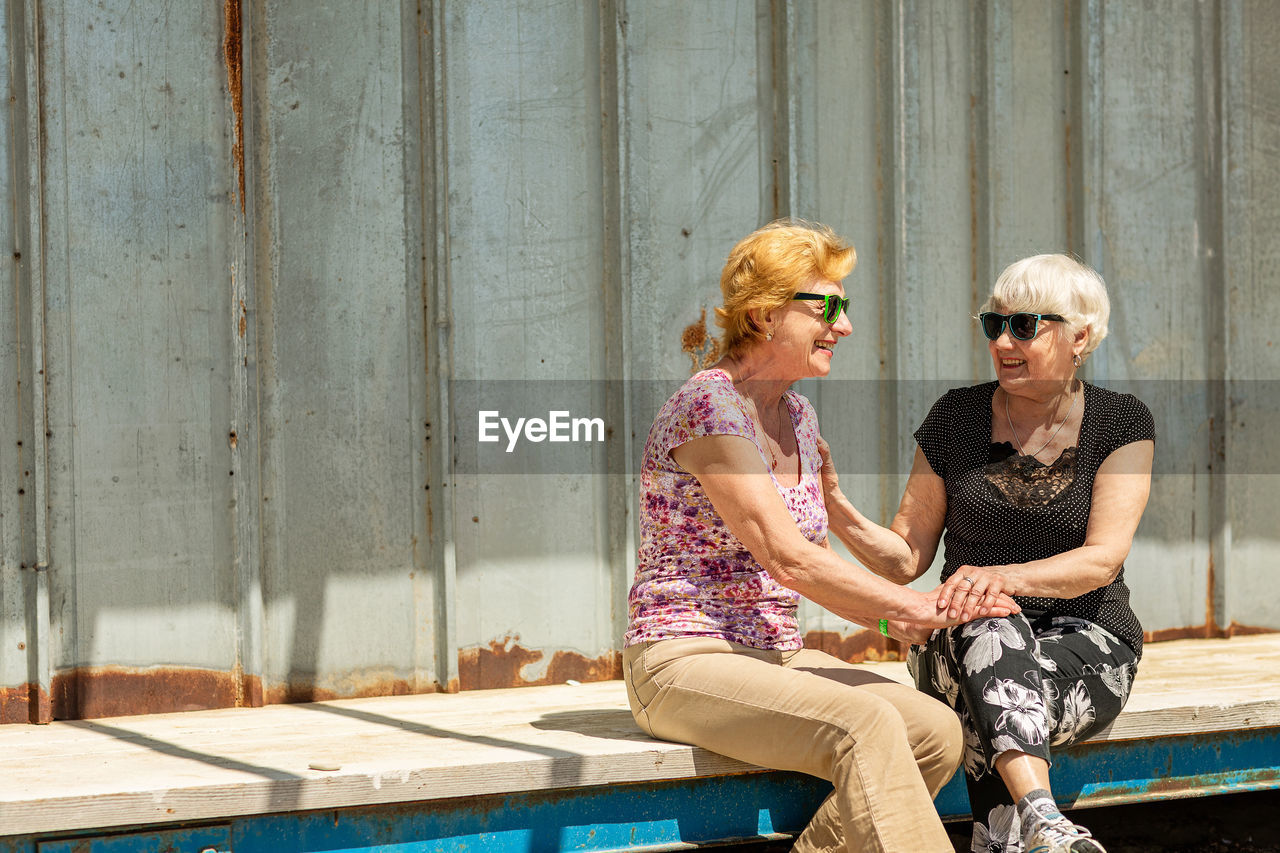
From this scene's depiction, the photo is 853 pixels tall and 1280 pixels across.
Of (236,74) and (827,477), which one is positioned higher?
(236,74)

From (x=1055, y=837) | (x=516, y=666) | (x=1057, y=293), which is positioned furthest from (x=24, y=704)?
(x=1057, y=293)

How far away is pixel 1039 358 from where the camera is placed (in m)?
2.92

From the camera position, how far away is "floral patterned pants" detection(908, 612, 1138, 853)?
2.57 meters

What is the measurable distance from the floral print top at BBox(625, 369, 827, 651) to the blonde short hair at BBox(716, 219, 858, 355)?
0.43 feet

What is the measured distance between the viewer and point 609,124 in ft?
12.5

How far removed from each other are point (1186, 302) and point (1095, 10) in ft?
3.44

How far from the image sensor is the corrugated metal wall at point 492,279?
3.36 metres

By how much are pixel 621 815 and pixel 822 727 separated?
53 cm

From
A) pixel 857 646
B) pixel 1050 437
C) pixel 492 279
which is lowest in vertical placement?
pixel 857 646

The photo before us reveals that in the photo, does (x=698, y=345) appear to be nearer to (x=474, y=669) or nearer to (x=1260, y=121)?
(x=474, y=669)

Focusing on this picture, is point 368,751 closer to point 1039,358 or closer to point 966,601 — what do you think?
point 966,601

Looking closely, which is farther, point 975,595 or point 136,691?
point 136,691

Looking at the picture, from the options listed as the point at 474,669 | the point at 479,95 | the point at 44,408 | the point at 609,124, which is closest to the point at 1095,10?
the point at 609,124

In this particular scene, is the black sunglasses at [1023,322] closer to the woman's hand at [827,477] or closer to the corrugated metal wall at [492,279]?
the woman's hand at [827,477]
